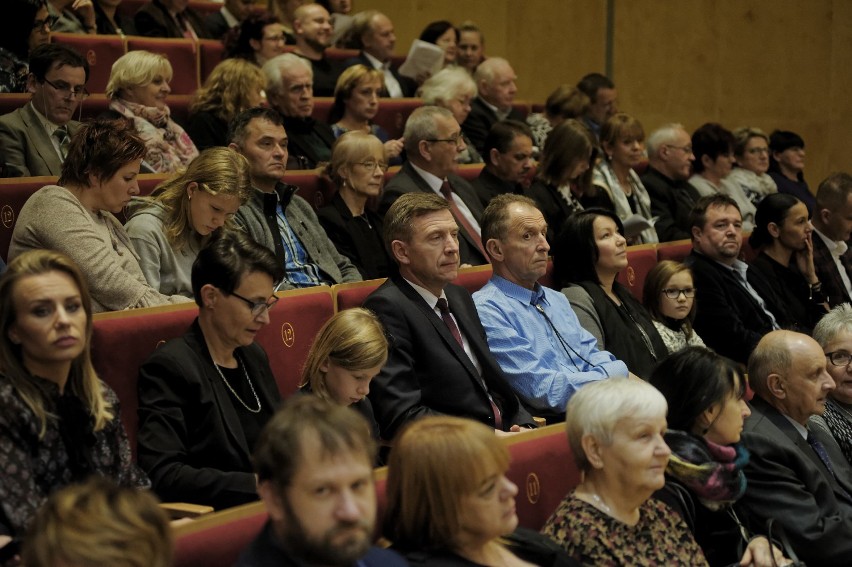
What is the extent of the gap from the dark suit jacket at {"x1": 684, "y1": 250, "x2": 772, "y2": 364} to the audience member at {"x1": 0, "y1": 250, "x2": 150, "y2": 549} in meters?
1.58

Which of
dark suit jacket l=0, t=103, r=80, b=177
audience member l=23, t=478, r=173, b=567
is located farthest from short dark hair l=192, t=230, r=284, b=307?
dark suit jacket l=0, t=103, r=80, b=177

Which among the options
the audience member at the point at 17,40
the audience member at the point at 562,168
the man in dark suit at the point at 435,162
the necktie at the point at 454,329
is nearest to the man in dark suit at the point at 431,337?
the necktie at the point at 454,329

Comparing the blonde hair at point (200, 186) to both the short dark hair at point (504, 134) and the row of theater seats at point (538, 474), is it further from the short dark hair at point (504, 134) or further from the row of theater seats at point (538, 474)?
the short dark hair at point (504, 134)

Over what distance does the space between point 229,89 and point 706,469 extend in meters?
1.59

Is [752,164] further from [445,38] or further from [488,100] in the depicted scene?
[445,38]

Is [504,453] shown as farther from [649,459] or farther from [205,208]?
[205,208]

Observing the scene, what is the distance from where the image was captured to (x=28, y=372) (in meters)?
1.22

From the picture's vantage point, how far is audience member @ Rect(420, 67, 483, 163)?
127 inches

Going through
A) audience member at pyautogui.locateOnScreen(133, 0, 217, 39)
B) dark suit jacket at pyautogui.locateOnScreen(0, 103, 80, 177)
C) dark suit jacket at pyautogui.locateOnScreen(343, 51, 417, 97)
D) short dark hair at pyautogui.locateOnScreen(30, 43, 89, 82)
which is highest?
short dark hair at pyautogui.locateOnScreen(30, 43, 89, 82)

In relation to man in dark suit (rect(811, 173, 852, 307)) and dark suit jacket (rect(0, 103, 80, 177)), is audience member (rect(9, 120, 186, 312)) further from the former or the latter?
man in dark suit (rect(811, 173, 852, 307))

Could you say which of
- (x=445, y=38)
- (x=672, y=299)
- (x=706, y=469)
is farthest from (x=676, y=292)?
(x=445, y=38)

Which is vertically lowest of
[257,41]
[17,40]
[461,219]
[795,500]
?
[795,500]

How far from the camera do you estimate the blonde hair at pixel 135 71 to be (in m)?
2.42

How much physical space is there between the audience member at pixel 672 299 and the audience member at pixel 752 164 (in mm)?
1349
